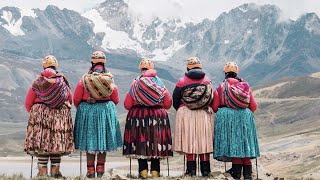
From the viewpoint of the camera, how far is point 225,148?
12.7 meters

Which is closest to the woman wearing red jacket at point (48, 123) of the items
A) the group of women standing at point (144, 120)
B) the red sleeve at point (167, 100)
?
the group of women standing at point (144, 120)

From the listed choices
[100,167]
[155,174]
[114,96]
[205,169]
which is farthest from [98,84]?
[205,169]

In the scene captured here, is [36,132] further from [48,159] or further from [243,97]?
[243,97]

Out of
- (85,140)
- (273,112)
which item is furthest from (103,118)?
(273,112)

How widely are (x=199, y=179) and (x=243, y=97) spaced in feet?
7.31

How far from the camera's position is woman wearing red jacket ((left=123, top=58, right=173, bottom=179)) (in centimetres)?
1249

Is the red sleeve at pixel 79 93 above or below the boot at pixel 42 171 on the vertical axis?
above

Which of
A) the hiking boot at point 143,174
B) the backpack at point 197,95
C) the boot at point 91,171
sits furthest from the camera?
the backpack at point 197,95

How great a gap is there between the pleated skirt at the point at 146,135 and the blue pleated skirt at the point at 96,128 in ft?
1.16

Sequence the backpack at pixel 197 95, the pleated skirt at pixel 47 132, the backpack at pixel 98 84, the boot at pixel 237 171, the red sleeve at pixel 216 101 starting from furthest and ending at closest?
the red sleeve at pixel 216 101, the boot at pixel 237 171, the backpack at pixel 197 95, the backpack at pixel 98 84, the pleated skirt at pixel 47 132

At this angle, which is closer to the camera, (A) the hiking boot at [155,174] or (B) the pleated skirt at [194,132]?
(A) the hiking boot at [155,174]

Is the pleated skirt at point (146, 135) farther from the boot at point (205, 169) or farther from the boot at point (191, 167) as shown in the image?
the boot at point (205, 169)

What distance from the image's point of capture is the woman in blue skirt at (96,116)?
12.5m

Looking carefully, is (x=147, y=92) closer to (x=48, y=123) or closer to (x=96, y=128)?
(x=96, y=128)
